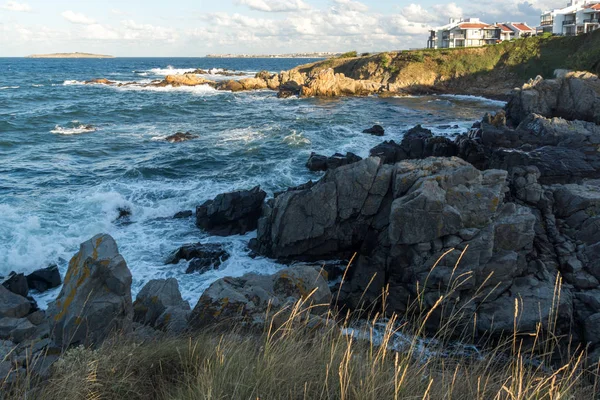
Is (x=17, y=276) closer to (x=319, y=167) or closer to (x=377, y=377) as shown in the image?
(x=377, y=377)

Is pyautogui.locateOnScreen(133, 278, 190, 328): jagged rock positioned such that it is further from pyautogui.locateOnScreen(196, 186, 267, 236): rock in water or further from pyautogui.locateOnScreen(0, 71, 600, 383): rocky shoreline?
pyautogui.locateOnScreen(196, 186, 267, 236): rock in water

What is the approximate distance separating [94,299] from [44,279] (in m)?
7.82

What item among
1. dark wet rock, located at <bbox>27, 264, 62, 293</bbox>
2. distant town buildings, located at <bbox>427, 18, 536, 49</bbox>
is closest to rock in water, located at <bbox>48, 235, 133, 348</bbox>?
dark wet rock, located at <bbox>27, 264, 62, 293</bbox>

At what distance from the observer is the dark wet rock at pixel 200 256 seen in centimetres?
1425

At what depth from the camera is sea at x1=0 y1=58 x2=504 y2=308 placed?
15.6 meters

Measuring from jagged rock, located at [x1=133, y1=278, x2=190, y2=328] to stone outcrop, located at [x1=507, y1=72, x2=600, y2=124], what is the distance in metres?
27.5

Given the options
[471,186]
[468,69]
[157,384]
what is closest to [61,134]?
[471,186]

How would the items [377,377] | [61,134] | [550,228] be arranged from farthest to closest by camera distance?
[61,134], [550,228], [377,377]

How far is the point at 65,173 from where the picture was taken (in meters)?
23.9

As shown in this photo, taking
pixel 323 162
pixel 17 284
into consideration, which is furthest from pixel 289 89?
pixel 17 284

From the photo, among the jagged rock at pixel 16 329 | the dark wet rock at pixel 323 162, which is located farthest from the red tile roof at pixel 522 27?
the jagged rock at pixel 16 329

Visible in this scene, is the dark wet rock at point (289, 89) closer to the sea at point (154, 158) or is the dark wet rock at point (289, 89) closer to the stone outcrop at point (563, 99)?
the sea at point (154, 158)

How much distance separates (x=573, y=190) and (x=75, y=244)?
631 inches

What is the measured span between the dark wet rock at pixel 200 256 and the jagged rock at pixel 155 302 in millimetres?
4545
